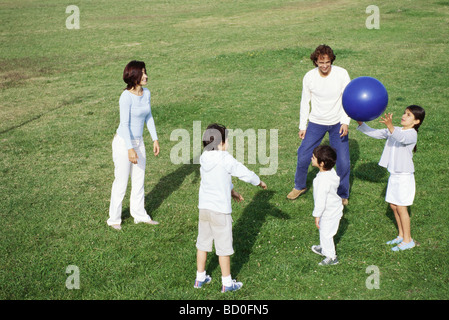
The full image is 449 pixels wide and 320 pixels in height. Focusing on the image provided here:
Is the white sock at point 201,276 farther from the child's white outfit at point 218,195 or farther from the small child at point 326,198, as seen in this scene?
the small child at point 326,198

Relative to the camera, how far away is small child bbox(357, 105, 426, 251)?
5.57 metres

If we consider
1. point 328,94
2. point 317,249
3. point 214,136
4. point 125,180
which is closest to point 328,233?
point 317,249

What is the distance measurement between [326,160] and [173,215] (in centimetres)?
275

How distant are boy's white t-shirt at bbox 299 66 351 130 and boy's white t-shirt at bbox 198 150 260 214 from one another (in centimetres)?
238

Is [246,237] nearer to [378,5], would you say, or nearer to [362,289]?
[362,289]

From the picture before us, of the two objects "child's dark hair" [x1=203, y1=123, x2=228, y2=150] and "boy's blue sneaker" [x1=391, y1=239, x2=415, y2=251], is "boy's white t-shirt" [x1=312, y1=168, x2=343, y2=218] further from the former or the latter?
"child's dark hair" [x1=203, y1=123, x2=228, y2=150]

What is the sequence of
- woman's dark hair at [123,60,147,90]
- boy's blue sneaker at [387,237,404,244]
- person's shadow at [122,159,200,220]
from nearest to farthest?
boy's blue sneaker at [387,237,404,244] < woman's dark hair at [123,60,147,90] < person's shadow at [122,159,200,220]

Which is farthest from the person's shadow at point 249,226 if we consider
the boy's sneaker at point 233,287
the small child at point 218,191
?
the small child at point 218,191

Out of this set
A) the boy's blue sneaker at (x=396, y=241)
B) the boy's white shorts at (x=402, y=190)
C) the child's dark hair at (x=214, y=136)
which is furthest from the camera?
the boy's blue sneaker at (x=396, y=241)

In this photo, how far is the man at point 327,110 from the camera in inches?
263

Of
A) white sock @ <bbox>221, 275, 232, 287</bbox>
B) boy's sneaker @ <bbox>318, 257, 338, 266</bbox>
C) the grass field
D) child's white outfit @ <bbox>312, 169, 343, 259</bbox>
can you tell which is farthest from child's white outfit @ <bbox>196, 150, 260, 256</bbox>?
boy's sneaker @ <bbox>318, 257, 338, 266</bbox>

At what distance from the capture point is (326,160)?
17.5 ft

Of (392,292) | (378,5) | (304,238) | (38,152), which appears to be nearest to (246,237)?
(304,238)

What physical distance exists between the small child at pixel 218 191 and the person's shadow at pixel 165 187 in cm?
213
